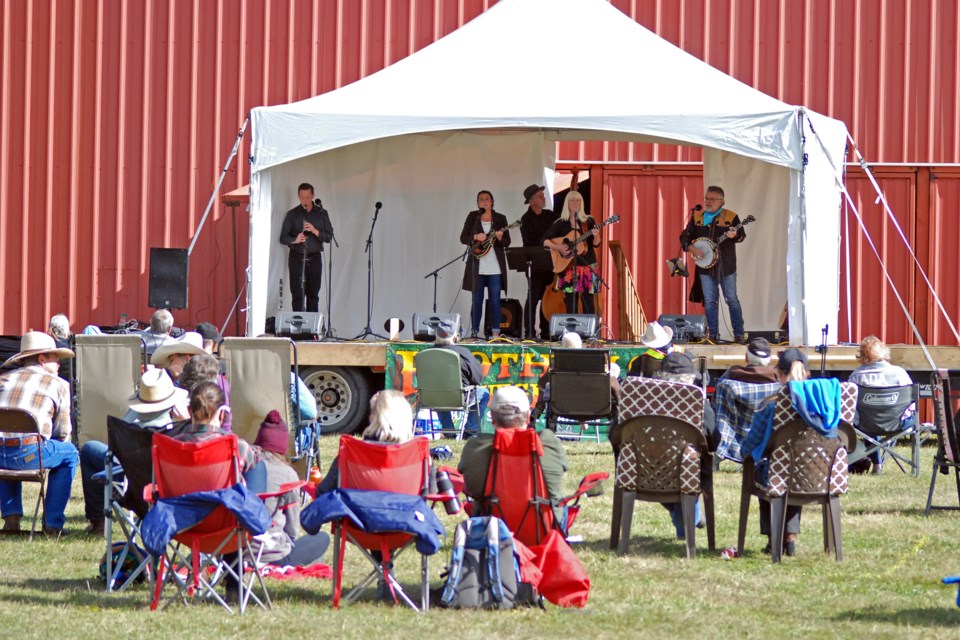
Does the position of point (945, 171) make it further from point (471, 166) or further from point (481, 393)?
point (481, 393)

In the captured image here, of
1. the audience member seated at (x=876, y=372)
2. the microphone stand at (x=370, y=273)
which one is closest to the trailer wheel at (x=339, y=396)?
the microphone stand at (x=370, y=273)

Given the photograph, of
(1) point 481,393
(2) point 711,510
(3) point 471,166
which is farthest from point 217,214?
(2) point 711,510

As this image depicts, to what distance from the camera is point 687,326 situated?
1270 cm

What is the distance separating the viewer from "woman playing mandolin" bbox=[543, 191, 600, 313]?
13344 millimetres

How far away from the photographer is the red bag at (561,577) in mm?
5582

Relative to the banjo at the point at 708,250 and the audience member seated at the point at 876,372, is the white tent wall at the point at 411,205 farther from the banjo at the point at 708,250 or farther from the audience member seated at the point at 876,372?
the audience member seated at the point at 876,372

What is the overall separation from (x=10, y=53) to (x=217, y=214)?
8.54 ft

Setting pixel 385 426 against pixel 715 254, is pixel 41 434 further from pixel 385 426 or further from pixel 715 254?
pixel 715 254

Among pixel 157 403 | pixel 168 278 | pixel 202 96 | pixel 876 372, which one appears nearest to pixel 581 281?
pixel 168 278

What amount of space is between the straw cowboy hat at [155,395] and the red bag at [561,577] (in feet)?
6.56

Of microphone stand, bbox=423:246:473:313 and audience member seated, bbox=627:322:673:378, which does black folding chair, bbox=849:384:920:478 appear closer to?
audience member seated, bbox=627:322:673:378

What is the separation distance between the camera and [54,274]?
48.0 feet

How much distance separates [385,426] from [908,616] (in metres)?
2.08

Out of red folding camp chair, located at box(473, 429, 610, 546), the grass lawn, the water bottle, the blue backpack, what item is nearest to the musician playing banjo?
the grass lawn
